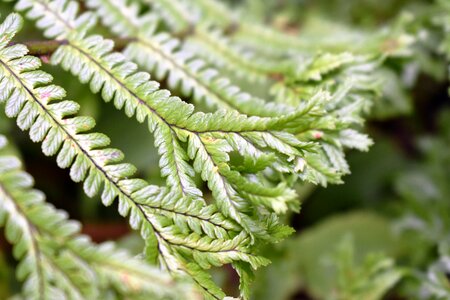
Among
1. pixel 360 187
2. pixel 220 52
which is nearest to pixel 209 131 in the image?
pixel 220 52

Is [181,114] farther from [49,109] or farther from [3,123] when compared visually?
[3,123]

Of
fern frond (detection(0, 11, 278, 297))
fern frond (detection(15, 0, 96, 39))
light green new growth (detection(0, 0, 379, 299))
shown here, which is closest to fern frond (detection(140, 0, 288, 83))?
light green new growth (detection(0, 0, 379, 299))

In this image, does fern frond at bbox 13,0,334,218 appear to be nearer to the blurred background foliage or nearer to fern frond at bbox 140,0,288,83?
fern frond at bbox 140,0,288,83

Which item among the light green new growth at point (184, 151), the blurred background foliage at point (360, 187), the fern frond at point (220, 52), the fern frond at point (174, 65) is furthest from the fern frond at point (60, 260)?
the blurred background foliage at point (360, 187)

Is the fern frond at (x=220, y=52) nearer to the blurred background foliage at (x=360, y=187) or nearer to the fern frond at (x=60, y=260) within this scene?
the blurred background foliage at (x=360, y=187)

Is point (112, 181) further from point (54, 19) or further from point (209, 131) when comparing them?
point (54, 19)

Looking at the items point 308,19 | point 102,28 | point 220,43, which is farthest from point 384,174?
point 102,28
